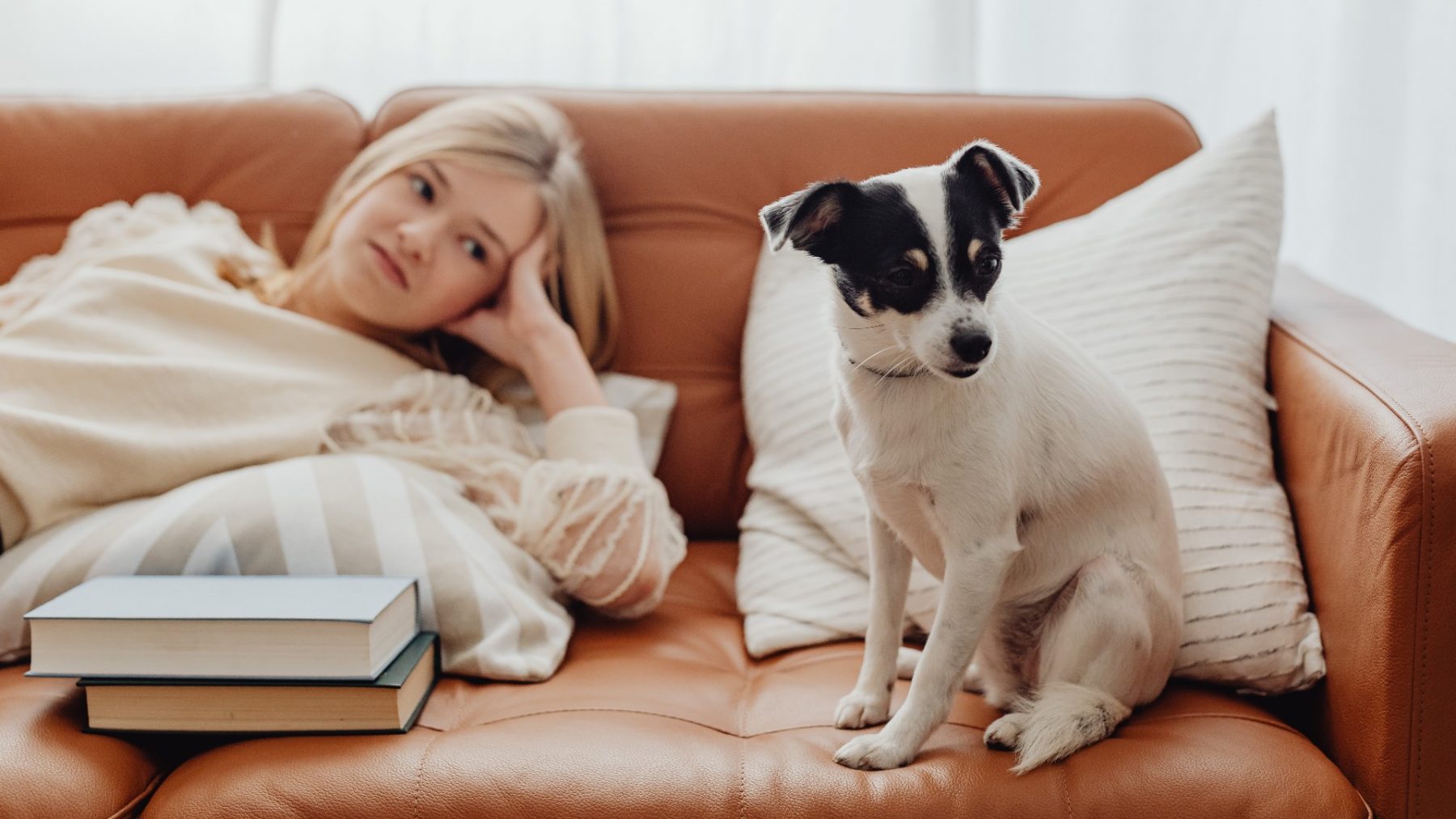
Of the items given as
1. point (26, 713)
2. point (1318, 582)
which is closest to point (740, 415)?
point (1318, 582)

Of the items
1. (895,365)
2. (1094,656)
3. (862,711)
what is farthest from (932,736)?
(895,365)

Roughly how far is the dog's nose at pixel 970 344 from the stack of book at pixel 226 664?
636mm

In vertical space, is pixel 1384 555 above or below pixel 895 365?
below

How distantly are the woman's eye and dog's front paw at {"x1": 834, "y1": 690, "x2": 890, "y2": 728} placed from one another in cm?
92

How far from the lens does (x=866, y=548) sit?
1381mm

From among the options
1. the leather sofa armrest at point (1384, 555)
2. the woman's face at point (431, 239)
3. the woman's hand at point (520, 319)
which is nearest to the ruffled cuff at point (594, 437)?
the woman's hand at point (520, 319)

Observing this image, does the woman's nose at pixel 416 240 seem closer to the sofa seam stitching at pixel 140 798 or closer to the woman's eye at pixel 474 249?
the woman's eye at pixel 474 249

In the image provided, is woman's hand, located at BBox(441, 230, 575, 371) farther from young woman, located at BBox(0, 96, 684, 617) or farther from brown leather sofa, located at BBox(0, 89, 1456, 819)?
brown leather sofa, located at BBox(0, 89, 1456, 819)

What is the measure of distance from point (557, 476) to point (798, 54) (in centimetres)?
121

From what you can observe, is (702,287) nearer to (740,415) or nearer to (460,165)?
(740,415)

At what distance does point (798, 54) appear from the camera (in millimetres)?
2209

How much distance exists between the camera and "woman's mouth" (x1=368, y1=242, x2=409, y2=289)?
159cm

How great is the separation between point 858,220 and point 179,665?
83 centimetres

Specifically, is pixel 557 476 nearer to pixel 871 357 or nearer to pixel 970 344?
pixel 871 357
